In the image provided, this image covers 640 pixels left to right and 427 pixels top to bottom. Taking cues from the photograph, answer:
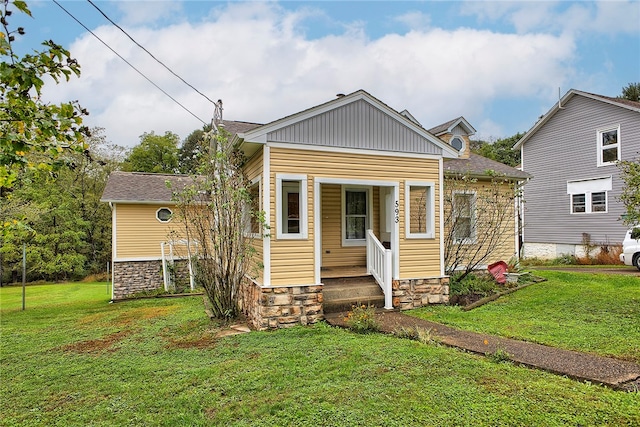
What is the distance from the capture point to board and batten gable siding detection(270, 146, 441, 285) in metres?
7.09

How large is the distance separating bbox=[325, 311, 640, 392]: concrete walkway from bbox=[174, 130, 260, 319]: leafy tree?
3.25 meters

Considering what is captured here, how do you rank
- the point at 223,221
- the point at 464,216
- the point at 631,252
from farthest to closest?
the point at 631,252 < the point at 464,216 < the point at 223,221

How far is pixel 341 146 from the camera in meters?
7.64

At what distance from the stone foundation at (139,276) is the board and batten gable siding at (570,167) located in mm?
17332

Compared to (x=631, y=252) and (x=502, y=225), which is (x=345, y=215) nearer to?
(x=502, y=225)

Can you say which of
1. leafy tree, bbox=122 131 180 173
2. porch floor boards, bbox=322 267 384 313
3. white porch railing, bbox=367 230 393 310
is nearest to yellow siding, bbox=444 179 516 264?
white porch railing, bbox=367 230 393 310

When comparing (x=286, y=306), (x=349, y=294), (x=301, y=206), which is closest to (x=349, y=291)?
(x=349, y=294)

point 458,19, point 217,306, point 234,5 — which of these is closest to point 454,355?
point 217,306

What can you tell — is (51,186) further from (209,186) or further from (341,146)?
(341,146)

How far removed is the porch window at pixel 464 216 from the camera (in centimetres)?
961

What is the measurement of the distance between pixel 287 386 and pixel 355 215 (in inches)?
245

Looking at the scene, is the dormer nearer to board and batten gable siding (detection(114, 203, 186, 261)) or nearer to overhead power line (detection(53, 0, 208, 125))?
overhead power line (detection(53, 0, 208, 125))

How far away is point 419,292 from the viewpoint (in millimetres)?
8133

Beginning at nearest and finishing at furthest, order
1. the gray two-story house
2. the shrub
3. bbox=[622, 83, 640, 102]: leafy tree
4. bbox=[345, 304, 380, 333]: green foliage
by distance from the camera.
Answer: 1. bbox=[345, 304, 380, 333]: green foliage
2. the shrub
3. the gray two-story house
4. bbox=[622, 83, 640, 102]: leafy tree
